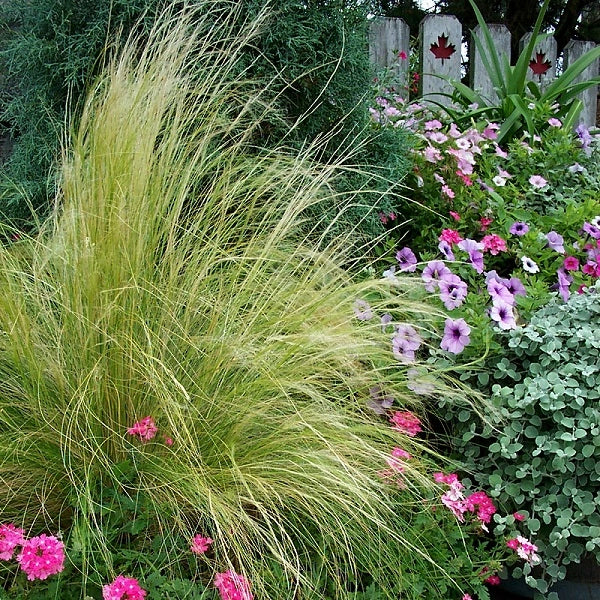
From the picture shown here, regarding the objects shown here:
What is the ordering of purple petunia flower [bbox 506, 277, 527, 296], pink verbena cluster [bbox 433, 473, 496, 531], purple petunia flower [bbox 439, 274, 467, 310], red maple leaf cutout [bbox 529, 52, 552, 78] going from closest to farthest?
pink verbena cluster [bbox 433, 473, 496, 531], purple petunia flower [bbox 439, 274, 467, 310], purple petunia flower [bbox 506, 277, 527, 296], red maple leaf cutout [bbox 529, 52, 552, 78]

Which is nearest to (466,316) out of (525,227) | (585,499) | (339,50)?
(585,499)

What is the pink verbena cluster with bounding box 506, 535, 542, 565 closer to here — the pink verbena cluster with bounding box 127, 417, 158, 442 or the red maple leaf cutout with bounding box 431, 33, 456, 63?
the pink verbena cluster with bounding box 127, 417, 158, 442

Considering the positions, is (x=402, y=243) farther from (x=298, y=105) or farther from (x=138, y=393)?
(x=138, y=393)

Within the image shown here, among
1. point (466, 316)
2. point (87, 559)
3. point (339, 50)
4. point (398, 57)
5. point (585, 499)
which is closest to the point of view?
point (87, 559)

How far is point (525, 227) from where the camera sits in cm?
245

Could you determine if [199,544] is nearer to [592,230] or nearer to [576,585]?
[576,585]

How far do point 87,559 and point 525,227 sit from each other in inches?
71.1

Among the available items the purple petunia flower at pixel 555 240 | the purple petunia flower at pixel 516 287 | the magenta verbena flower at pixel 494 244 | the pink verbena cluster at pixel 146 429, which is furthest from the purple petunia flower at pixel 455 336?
the pink verbena cluster at pixel 146 429

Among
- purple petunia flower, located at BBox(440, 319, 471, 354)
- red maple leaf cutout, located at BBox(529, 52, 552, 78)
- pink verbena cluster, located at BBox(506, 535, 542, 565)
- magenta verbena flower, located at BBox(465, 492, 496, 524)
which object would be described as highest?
red maple leaf cutout, located at BBox(529, 52, 552, 78)

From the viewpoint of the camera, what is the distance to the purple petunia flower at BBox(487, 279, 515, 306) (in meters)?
1.98

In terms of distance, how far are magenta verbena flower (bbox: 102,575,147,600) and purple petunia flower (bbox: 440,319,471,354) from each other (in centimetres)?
101

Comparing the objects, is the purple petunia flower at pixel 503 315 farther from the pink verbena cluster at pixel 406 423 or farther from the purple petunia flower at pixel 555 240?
the purple petunia flower at pixel 555 240

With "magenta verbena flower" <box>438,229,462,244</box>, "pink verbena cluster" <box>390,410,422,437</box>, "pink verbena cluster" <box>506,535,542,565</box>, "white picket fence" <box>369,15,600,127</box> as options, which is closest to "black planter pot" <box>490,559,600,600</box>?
"pink verbena cluster" <box>506,535,542,565</box>

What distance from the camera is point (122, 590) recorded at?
1099mm
